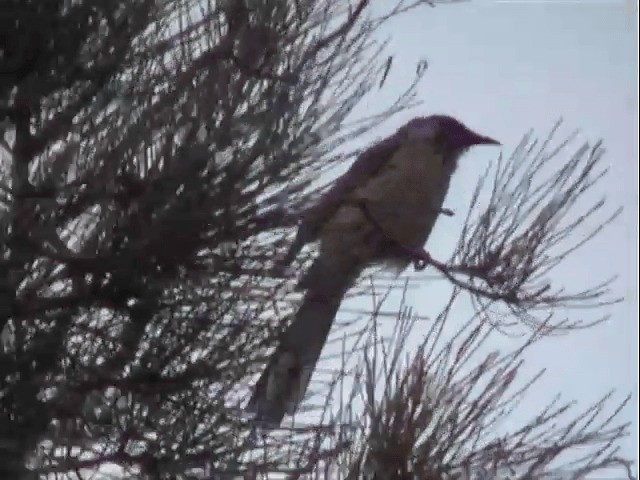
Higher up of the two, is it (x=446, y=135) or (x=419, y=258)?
(x=446, y=135)

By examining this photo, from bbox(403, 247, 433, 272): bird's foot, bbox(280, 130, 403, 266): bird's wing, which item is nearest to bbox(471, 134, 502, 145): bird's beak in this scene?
bbox(280, 130, 403, 266): bird's wing

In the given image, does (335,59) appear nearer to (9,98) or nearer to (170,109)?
(170,109)

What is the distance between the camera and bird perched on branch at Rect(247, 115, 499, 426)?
0.85m

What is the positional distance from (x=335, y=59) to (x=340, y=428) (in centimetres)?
35

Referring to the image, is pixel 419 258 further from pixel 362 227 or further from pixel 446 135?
pixel 446 135

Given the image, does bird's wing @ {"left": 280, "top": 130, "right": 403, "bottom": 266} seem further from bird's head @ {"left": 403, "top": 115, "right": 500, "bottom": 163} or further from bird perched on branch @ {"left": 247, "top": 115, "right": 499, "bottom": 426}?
bird's head @ {"left": 403, "top": 115, "right": 500, "bottom": 163}

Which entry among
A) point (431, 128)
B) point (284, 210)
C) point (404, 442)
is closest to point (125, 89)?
point (284, 210)

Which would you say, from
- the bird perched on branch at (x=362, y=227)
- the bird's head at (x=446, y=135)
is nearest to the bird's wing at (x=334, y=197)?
the bird perched on branch at (x=362, y=227)

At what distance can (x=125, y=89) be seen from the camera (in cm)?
83

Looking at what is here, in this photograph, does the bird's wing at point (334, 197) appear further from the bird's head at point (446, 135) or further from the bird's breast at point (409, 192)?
the bird's head at point (446, 135)

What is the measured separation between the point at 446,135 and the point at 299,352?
18.8 inches

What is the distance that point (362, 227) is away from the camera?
3.16 feet

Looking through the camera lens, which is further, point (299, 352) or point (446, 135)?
point (446, 135)

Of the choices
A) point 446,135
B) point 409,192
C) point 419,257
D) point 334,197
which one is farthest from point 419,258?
point 446,135
